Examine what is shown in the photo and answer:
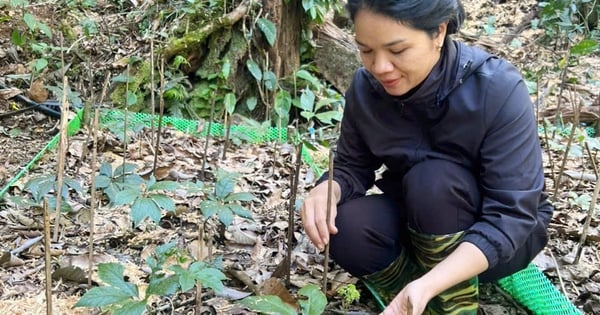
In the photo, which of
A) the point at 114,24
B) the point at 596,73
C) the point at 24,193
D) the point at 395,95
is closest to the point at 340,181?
the point at 395,95

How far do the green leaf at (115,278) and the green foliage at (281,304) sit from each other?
24cm

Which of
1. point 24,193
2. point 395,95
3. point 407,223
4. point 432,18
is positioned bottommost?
point 24,193

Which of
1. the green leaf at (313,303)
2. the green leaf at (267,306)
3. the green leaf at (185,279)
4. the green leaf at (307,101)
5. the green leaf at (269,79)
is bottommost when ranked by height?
the green leaf at (307,101)

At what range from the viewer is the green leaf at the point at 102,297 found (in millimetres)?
1326

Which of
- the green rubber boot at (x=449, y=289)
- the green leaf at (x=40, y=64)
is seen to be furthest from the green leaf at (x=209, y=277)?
the green leaf at (x=40, y=64)

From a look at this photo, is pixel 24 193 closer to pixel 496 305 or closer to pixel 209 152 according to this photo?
pixel 209 152

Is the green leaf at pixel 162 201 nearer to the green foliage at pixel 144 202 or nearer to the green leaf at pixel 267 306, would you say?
the green foliage at pixel 144 202

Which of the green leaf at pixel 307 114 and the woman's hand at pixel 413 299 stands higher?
the woman's hand at pixel 413 299

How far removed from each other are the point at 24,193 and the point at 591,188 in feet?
7.47

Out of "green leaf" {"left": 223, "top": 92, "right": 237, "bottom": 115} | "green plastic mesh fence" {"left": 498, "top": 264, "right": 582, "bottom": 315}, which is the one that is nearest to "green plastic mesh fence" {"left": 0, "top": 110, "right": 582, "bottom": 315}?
"green plastic mesh fence" {"left": 498, "top": 264, "right": 582, "bottom": 315}

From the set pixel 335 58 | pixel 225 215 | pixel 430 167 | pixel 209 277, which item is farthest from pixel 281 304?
pixel 335 58

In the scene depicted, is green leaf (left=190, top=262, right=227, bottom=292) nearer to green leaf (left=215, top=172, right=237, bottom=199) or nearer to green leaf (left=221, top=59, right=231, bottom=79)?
green leaf (left=215, top=172, right=237, bottom=199)

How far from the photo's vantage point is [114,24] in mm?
4055

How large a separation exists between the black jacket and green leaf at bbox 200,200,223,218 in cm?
45
